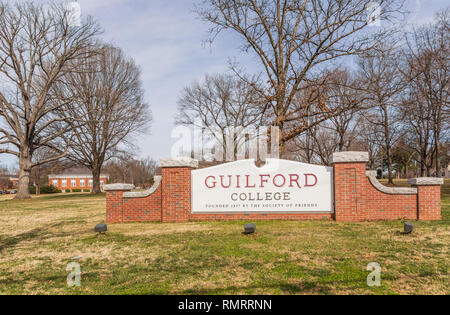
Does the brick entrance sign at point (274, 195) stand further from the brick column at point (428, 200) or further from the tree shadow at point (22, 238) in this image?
the tree shadow at point (22, 238)

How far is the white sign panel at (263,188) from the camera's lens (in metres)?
9.42

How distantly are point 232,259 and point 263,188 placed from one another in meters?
4.50

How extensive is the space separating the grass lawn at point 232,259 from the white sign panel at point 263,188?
88 centimetres

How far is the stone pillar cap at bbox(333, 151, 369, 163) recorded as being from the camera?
8977mm

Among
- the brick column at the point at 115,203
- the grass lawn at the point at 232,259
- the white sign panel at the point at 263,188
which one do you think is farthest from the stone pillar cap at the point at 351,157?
the brick column at the point at 115,203

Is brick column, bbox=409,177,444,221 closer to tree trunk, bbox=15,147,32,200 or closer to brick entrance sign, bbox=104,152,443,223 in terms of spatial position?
brick entrance sign, bbox=104,152,443,223

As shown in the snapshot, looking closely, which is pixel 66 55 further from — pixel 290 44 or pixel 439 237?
pixel 439 237

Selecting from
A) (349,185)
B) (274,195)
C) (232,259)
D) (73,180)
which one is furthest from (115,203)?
(73,180)

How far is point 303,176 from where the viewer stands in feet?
31.2

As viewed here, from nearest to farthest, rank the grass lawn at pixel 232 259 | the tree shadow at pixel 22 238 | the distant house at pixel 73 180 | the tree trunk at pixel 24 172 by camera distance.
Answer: the grass lawn at pixel 232 259
the tree shadow at pixel 22 238
the tree trunk at pixel 24 172
the distant house at pixel 73 180

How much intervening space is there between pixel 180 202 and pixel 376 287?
22.2 ft

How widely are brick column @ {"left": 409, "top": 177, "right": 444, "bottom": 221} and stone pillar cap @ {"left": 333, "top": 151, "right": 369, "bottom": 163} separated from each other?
170cm

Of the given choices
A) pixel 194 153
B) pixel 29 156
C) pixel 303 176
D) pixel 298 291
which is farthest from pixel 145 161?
pixel 298 291

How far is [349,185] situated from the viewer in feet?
29.7
